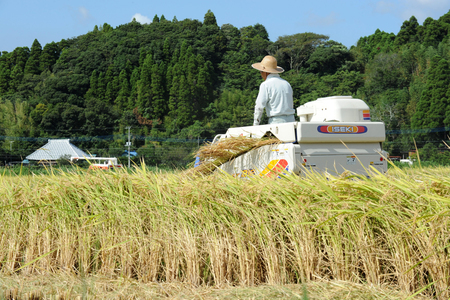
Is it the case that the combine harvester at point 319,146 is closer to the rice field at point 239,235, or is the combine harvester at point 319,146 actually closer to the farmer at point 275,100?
the farmer at point 275,100

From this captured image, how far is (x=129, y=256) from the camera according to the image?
355 centimetres

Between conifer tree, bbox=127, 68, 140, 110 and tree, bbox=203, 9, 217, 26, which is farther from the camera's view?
tree, bbox=203, 9, 217, 26

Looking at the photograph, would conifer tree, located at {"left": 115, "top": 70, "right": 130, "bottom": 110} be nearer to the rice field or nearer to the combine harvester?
the combine harvester

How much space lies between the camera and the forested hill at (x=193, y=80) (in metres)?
56.8

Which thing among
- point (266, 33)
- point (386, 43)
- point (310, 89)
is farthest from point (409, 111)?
point (266, 33)

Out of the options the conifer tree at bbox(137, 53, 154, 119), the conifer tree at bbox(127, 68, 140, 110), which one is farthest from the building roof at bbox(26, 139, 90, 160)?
the conifer tree at bbox(127, 68, 140, 110)

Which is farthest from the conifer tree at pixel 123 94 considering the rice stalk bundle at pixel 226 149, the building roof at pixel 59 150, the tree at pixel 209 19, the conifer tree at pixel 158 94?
the rice stalk bundle at pixel 226 149

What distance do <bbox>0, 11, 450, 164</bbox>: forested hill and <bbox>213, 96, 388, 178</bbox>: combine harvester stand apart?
41.7 m

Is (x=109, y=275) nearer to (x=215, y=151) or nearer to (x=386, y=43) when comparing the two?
(x=215, y=151)

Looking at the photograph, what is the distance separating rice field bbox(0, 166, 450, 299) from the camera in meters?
2.95

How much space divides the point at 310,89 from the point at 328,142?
→ 6297cm

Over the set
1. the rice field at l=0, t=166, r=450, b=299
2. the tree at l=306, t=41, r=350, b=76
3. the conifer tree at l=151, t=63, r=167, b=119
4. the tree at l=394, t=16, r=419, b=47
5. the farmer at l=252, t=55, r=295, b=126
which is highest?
the tree at l=394, t=16, r=419, b=47

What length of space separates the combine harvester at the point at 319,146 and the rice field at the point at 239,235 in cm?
158

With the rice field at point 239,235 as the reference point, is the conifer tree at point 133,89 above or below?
above
